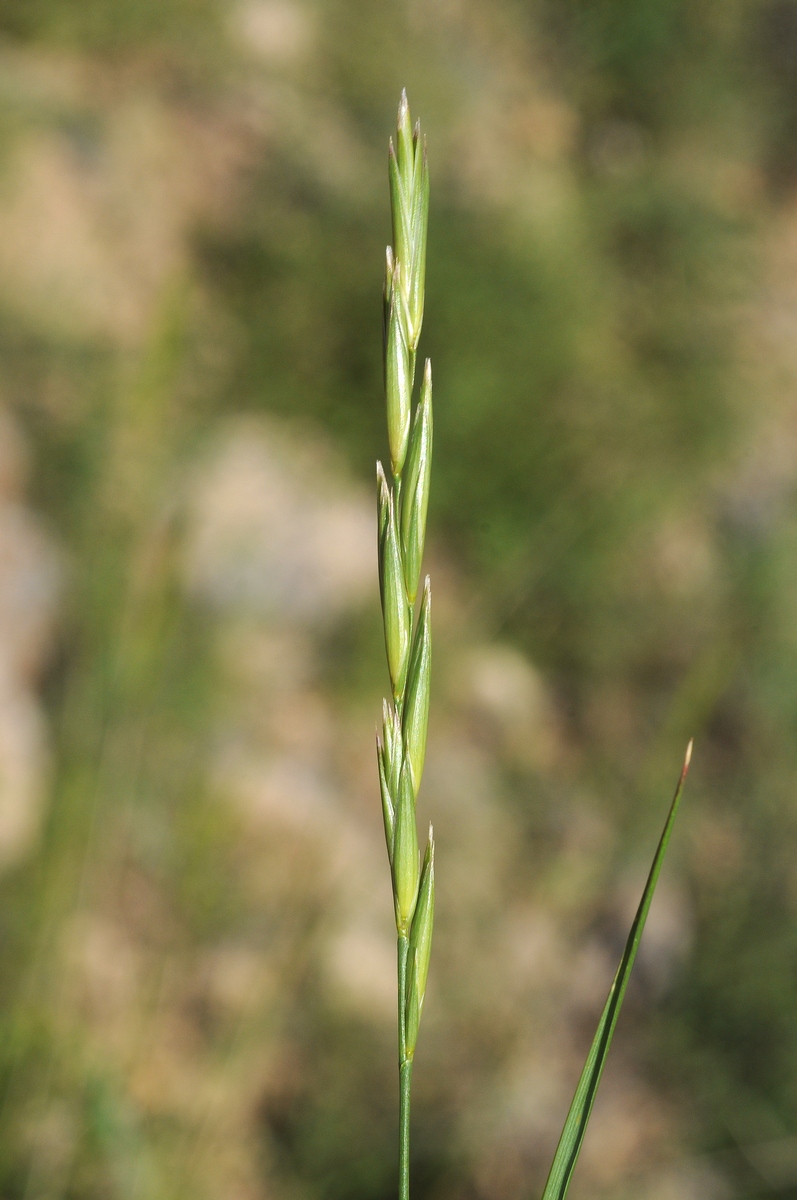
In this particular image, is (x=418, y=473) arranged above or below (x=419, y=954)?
above

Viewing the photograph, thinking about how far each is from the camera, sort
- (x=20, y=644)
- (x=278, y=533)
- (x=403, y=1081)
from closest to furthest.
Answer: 1. (x=403, y=1081)
2. (x=20, y=644)
3. (x=278, y=533)

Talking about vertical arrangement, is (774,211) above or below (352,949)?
above

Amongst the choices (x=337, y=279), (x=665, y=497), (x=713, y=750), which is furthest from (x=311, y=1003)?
(x=337, y=279)

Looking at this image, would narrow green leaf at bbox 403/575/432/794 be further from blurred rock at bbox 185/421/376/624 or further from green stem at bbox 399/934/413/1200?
blurred rock at bbox 185/421/376/624

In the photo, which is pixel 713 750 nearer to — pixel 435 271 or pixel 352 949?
pixel 352 949

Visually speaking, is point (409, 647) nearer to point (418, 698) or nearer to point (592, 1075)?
point (418, 698)

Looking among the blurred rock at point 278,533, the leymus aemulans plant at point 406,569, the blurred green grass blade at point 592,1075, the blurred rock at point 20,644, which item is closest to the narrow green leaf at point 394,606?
the leymus aemulans plant at point 406,569

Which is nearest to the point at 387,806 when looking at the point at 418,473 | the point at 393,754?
the point at 393,754
